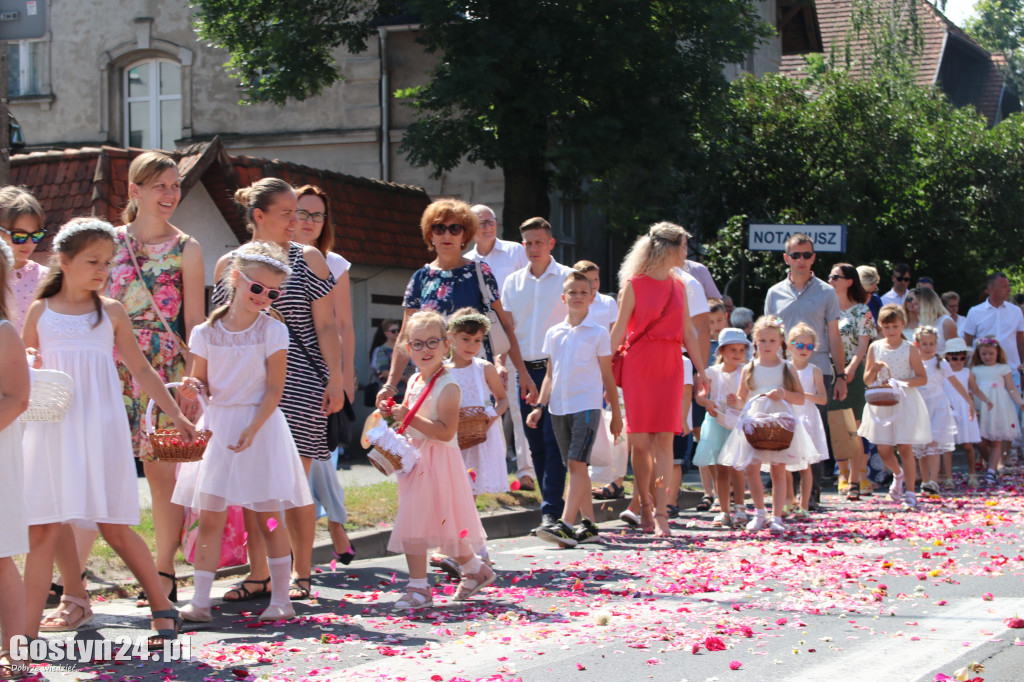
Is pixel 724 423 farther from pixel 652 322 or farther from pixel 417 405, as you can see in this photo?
pixel 417 405

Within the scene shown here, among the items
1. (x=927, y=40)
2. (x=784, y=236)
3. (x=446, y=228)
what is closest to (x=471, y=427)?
(x=446, y=228)

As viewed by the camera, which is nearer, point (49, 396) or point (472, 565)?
point (49, 396)

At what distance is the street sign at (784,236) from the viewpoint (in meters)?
15.9

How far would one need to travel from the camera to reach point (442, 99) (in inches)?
789

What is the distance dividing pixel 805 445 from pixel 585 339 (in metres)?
2.18

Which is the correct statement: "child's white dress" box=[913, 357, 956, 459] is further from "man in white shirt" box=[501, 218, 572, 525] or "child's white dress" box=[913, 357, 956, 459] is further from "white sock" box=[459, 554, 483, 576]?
"white sock" box=[459, 554, 483, 576]

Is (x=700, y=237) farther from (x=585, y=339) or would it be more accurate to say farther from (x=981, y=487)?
(x=585, y=339)

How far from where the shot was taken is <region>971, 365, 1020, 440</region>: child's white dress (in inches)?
595

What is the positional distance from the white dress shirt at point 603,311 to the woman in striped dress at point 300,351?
3.28m

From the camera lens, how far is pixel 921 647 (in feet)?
18.6

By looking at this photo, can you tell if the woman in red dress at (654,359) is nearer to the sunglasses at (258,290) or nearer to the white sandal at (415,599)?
the white sandal at (415,599)

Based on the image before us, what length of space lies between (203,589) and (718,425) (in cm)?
552

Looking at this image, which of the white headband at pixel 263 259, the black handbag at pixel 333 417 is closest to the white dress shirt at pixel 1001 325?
the black handbag at pixel 333 417

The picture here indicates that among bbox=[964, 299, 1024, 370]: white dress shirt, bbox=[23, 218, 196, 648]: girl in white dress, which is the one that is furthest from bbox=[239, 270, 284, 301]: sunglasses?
bbox=[964, 299, 1024, 370]: white dress shirt
